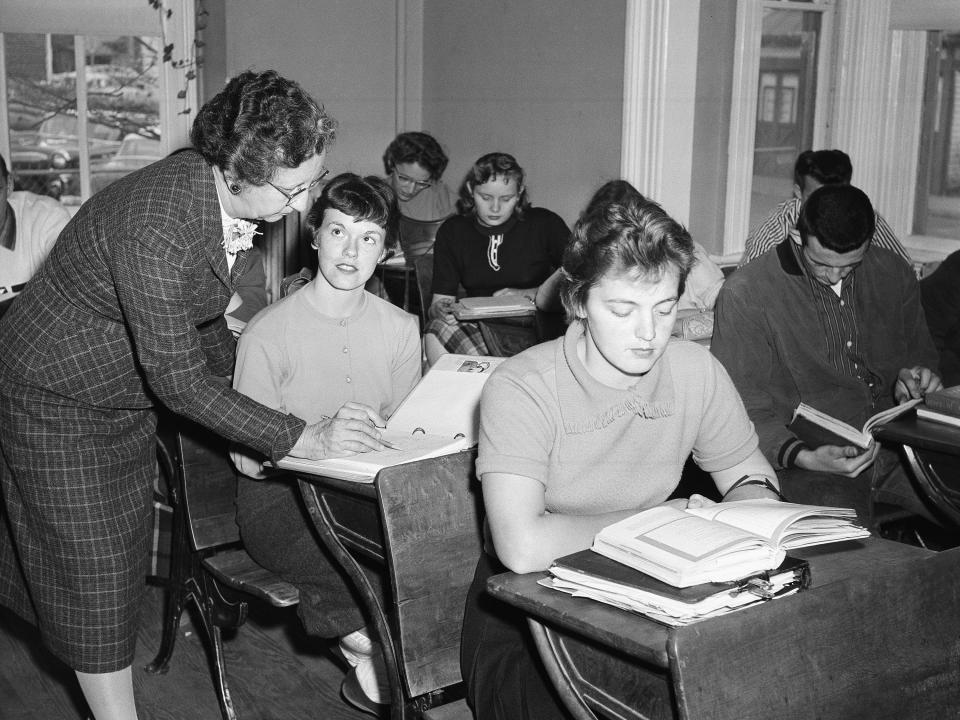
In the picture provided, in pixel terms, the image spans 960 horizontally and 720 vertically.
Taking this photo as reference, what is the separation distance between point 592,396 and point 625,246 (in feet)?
0.79

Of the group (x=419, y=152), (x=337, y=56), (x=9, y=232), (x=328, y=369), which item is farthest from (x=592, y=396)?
(x=337, y=56)

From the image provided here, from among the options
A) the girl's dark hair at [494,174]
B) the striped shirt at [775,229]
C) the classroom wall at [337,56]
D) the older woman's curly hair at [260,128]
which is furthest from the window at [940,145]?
the older woman's curly hair at [260,128]

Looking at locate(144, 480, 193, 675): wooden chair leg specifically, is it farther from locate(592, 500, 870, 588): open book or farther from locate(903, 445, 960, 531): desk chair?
locate(903, 445, 960, 531): desk chair

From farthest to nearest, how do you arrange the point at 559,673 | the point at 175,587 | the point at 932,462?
the point at 175,587 → the point at 932,462 → the point at 559,673

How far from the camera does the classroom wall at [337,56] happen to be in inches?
225

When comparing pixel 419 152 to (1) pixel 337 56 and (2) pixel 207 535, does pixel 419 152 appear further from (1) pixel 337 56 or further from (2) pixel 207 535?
(2) pixel 207 535

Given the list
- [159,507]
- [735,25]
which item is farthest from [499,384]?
[735,25]

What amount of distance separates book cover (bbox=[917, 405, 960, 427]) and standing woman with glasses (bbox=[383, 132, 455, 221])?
3468 millimetres

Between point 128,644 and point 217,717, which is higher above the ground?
point 128,644

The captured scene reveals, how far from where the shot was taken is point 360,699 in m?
2.44

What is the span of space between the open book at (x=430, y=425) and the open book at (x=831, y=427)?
0.79 m

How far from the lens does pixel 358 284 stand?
8.44 ft

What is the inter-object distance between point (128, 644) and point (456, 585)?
69 cm

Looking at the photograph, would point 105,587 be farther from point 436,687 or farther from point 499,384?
point 499,384
